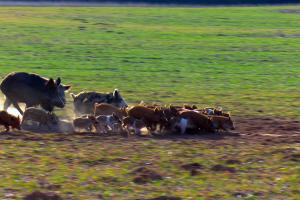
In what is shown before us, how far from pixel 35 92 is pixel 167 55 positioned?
18.8 meters

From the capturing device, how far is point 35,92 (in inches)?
793

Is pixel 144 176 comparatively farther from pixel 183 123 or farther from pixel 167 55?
pixel 167 55

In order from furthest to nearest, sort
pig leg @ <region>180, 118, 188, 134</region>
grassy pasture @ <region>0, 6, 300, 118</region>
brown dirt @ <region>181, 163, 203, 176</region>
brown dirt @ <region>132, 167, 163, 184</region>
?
1. grassy pasture @ <region>0, 6, 300, 118</region>
2. pig leg @ <region>180, 118, 188, 134</region>
3. brown dirt @ <region>181, 163, 203, 176</region>
4. brown dirt @ <region>132, 167, 163, 184</region>

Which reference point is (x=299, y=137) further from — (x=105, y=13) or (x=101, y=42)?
(x=105, y=13)

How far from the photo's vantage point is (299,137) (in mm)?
16812

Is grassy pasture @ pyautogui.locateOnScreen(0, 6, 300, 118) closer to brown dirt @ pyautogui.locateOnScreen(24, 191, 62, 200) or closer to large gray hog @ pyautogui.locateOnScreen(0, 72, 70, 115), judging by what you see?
large gray hog @ pyautogui.locateOnScreen(0, 72, 70, 115)

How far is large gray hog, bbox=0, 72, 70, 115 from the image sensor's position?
20.1 m

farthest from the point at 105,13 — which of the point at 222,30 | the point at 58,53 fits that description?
the point at 58,53

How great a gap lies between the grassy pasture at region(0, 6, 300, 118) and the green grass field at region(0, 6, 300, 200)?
0.18 ft

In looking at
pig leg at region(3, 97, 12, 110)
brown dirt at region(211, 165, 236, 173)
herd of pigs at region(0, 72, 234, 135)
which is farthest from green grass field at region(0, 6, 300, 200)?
pig leg at region(3, 97, 12, 110)

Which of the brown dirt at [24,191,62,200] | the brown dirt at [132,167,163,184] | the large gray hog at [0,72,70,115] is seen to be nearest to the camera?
the brown dirt at [24,191,62,200]

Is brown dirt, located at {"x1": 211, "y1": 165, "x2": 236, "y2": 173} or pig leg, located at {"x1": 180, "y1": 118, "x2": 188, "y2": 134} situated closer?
brown dirt, located at {"x1": 211, "y1": 165, "x2": 236, "y2": 173}

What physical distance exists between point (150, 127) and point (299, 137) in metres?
3.00

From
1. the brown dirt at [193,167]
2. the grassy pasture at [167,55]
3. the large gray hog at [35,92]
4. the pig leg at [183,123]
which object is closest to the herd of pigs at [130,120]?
the pig leg at [183,123]
